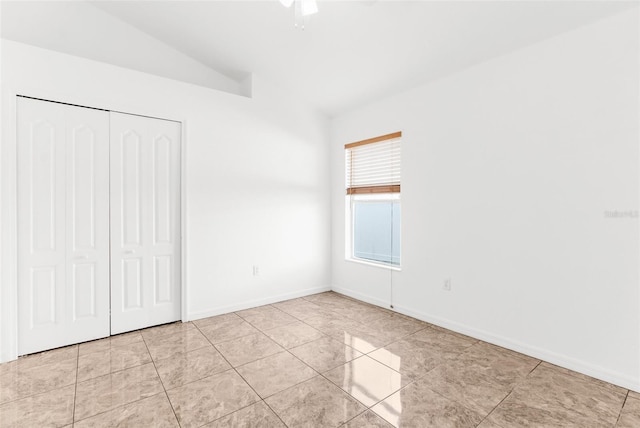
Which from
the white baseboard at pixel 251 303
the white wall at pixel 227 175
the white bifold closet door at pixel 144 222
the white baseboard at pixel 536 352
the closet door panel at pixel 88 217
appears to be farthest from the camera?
the white baseboard at pixel 251 303

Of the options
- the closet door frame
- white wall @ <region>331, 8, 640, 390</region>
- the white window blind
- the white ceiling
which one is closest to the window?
the white window blind

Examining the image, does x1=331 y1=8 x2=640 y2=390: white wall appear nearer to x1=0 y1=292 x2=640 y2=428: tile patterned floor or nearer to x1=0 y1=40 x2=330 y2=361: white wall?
x1=0 y1=292 x2=640 y2=428: tile patterned floor

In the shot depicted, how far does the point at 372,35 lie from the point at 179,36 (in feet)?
7.25

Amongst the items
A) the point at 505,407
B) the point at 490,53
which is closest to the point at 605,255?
the point at 505,407

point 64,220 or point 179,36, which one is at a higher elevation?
point 179,36

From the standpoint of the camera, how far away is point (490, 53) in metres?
2.80

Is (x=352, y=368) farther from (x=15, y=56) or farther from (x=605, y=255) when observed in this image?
(x=15, y=56)

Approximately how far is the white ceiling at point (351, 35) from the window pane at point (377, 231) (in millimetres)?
1429

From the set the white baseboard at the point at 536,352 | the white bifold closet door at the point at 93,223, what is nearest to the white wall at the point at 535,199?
the white baseboard at the point at 536,352

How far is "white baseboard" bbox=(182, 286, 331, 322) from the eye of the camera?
3.53 metres

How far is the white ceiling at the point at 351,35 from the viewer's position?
2410 millimetres

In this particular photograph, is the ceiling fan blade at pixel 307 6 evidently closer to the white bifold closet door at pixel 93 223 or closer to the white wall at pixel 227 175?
the white wall at pixel 227 175

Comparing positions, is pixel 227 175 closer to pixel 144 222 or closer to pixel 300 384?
pixel 144 222

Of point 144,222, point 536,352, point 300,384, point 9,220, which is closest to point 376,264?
point 536,352
